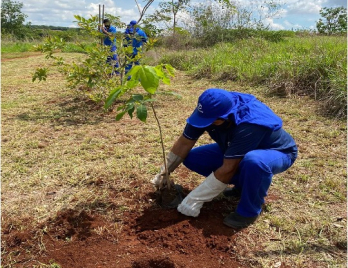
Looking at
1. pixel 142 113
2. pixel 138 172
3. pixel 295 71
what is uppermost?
pixel 295 71

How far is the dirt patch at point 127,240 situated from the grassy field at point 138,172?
7 centimetres

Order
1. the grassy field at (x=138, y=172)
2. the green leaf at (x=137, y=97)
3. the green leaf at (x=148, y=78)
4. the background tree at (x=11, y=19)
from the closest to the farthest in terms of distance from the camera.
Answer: the green leaf at (x=148, y=78) < the green leaf at (x=137, y=97) < the grassy field at (x=138, y=172) < the background tree at (x=11, y=19)

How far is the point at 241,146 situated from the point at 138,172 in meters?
1.21

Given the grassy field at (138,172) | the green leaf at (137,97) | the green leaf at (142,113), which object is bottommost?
the grassy field at (138,172)

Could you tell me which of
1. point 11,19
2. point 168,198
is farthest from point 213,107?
point 11,19

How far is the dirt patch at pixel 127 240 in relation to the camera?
175 centimetres

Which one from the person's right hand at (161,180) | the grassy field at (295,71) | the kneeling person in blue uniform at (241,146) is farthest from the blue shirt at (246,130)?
the grassy field at (295,71)

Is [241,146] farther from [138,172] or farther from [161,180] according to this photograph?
[138,172]

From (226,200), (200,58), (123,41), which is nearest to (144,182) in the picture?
(226,200)

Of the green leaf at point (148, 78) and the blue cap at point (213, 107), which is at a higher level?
the green leaf at point (148, 78)

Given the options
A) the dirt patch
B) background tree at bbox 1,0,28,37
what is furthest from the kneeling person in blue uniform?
background tree at bbox 1,0,28,37

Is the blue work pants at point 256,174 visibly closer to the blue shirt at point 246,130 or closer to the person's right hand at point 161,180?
the blue shirt at point 246,130

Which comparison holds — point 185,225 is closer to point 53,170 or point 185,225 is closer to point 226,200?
point 226,200

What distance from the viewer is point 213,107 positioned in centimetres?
172
